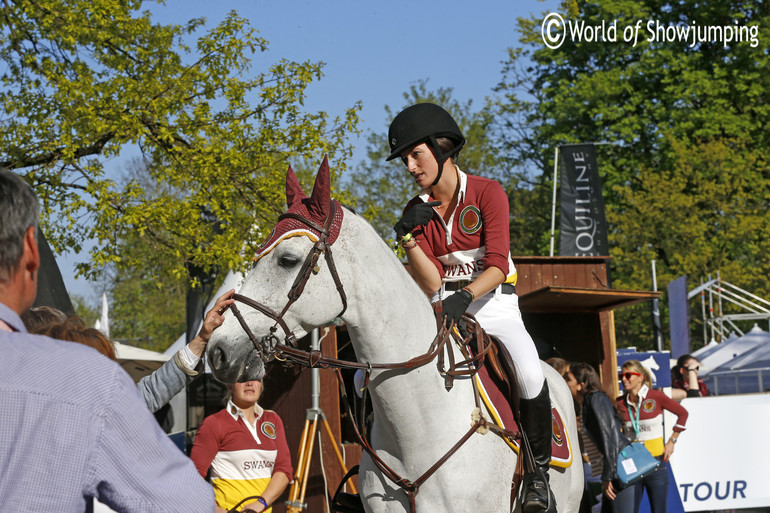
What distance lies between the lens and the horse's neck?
385 cm

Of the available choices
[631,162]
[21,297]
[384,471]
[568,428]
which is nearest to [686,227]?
[631,162]

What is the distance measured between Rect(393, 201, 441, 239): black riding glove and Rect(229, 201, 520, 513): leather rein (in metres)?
0.38

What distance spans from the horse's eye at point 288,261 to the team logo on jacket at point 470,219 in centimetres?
116

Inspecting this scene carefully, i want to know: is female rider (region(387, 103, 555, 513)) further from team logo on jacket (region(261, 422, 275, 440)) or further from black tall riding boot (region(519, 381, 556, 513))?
team logo on jacket (region(261, 422, 275, 440))

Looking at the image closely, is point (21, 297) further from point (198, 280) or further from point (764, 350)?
point (764, 350)

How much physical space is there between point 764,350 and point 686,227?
9.26 metres

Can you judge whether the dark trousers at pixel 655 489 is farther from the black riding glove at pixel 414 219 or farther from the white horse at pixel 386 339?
the black riding glove at pixel 414 219

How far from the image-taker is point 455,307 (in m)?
4.01

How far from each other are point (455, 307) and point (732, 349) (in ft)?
61.8

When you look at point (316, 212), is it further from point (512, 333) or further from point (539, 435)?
point (539, 435)

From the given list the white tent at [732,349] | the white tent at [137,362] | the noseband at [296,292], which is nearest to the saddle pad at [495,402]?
the noseband at [296,292]

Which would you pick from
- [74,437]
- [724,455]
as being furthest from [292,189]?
[724,455]

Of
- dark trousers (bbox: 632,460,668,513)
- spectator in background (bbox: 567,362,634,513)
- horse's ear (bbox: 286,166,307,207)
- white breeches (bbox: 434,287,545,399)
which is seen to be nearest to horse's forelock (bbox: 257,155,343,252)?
horse's ear (bbox: 286,166,307,207)

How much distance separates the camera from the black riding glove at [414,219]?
13.3 feet
